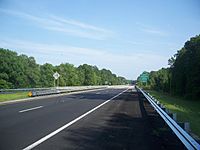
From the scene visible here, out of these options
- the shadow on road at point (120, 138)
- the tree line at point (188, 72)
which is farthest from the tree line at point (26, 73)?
the shadow on road at point (120, 138)

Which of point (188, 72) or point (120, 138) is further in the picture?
point (188, 72)

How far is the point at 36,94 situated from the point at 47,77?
68.4 meters

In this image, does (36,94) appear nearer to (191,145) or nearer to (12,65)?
(191,145)

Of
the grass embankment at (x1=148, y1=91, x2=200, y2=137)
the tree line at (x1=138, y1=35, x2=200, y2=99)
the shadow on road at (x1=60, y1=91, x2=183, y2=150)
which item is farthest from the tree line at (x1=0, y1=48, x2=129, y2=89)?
the shadow on road at (x1=60, y1=91, x2=183, y2=150)

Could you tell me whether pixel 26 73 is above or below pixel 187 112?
above

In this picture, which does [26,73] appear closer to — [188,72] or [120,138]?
[188,72]

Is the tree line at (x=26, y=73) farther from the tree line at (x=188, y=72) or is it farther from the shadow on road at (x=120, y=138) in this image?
the shadow on road at (x=120, y=138)

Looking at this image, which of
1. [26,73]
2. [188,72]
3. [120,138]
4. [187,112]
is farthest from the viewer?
[26,73]

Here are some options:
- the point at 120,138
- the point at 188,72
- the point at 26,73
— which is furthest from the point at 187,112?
the point at 26,73

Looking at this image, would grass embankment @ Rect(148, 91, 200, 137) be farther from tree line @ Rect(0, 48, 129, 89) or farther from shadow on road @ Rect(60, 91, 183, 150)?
tree line @ Rect(0, 48, 129, 89)

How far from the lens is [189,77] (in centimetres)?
6656

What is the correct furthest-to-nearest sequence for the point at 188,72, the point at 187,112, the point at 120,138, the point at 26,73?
the point at 26,73 → the point at 188,72 → the point at 187,112 → the point at 120,138

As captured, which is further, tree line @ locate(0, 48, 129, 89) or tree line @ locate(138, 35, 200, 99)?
tree line @ locate(0, 48, 129, 89)

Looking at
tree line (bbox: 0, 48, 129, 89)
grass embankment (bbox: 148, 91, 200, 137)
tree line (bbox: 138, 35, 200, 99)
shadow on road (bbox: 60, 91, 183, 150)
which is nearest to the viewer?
shadow on road (bbox: 60, 91, 183, 150)
